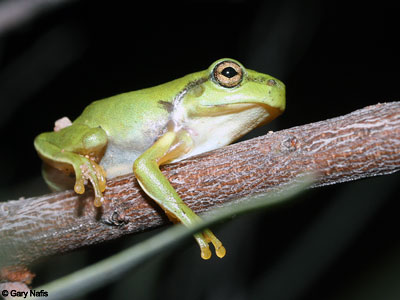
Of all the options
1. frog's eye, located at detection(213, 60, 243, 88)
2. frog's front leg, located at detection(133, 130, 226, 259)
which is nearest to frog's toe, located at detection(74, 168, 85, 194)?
frog's front leg, located at detection(133, 130, 226, 259)

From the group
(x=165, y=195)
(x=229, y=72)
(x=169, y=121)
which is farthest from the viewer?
(x=169, y=121)

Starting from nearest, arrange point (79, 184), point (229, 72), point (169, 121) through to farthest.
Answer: point (79, 184) → point (229, 72) → point (169, 121)

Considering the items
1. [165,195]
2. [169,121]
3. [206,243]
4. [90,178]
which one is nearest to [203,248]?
[206,243]

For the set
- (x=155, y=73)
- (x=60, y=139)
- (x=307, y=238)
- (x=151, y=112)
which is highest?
(x=151, y=112)

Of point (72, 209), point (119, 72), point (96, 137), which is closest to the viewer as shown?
point (72, 209)

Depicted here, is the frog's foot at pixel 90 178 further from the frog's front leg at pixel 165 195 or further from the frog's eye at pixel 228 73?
the frog's eye at pixel 228 73

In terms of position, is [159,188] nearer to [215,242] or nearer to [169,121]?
Answer: [215,242]

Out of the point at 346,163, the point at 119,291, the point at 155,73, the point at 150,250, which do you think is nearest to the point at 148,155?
the point at 346,163

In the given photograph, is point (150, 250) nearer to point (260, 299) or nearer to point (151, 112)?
point (151, 112)
